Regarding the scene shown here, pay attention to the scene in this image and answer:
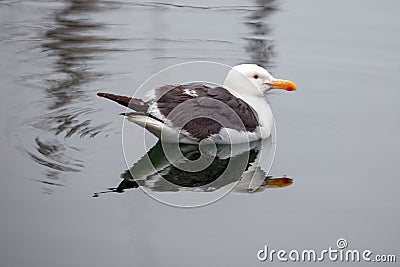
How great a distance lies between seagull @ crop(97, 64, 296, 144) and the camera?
18.3 ft

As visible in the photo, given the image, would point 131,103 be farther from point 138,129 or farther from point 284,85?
point 284,85

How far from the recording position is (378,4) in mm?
8492

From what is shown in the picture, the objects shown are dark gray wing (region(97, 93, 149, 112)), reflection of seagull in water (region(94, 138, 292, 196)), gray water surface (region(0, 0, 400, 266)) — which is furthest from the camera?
dark gray wing (region(97, 93, 149, 112))

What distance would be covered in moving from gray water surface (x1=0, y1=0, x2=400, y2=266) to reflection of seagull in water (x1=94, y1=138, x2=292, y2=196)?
0.30 feet

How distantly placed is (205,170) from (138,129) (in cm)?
68

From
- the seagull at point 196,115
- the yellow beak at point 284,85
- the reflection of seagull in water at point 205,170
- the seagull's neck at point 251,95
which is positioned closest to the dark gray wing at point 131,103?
the seagull at point 196,115

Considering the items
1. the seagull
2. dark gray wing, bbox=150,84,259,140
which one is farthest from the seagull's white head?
dark gray wing, bbox=150,84,259,140

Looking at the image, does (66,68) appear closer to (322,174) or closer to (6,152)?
(6,152)

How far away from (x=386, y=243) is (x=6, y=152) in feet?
7.01

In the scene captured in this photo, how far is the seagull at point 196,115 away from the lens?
18.3ft

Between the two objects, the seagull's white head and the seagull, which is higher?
the seagull's white head

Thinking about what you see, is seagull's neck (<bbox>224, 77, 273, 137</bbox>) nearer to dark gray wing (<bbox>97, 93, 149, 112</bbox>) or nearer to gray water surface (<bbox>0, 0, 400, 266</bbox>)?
gray water surface (<bbox>0, 0, 400, 266</bbox>)

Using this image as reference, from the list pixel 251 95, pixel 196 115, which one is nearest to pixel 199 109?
pixel 196 115

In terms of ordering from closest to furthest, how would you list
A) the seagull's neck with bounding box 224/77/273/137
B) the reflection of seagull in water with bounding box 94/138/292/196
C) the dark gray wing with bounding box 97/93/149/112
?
the reflection of seagull in water with bounding box 94/138/292/196 < the dark gray wing with bounding box 97/93/149/112 < the seagull's neck with bounding box 224/77/273/137
